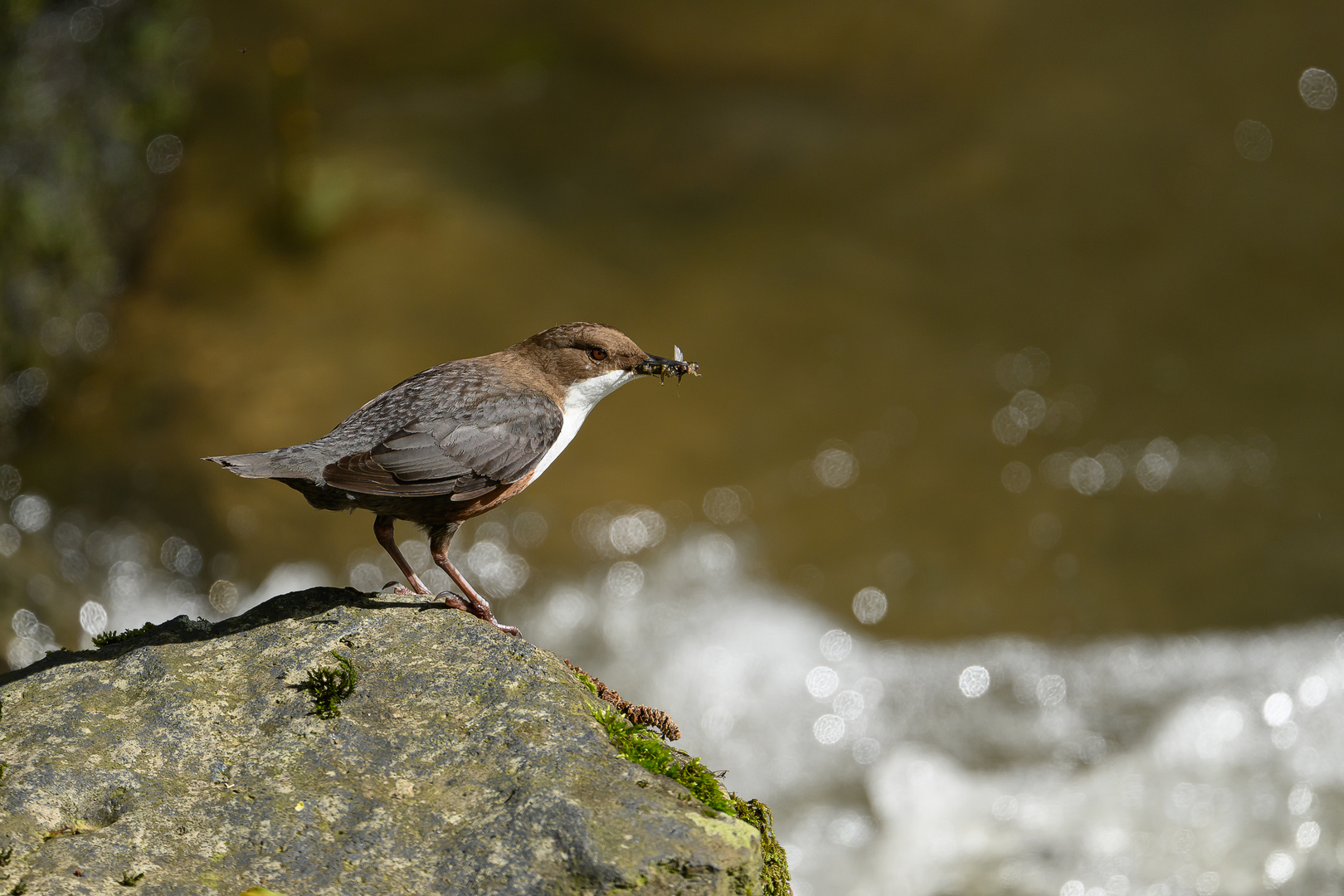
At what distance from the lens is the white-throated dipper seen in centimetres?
407

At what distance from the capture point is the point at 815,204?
11.7 m

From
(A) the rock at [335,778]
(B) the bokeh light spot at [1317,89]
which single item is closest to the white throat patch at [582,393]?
(A) the rock at [335,778]

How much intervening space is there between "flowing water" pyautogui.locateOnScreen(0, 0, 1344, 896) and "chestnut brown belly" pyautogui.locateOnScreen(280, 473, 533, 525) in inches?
152

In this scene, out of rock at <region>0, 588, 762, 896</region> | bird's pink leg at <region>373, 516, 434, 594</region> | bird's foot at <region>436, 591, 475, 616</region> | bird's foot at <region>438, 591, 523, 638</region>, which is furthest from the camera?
bird's pink leg at <region>373, 516, 434, 594</region>

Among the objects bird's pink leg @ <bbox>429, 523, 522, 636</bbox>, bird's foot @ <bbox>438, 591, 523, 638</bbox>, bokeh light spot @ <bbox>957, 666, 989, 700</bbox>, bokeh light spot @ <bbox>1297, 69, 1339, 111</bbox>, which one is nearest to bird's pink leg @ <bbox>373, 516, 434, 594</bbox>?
bird's pink leg @ <bbox>429, 523, 522, 636</bbox>

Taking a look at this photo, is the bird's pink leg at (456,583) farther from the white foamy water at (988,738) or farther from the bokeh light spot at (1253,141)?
the bokeh light spot at (1253,141)

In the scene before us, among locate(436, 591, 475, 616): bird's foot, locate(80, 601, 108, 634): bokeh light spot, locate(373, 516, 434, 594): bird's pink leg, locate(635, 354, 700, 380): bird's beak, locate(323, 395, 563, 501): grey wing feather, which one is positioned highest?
locate(635, 354, 700, 380): bird's beak

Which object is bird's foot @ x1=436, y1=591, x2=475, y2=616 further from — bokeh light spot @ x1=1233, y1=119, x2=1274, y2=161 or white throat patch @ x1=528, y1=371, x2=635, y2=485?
bokeh light spot @ x1=1233, y1=119, x2=1274, y2=161

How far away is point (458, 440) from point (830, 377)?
6351 millimetres

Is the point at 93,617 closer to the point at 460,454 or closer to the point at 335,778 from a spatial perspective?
the point at 460,454

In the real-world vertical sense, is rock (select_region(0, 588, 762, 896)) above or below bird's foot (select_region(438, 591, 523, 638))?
below

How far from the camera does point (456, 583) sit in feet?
14.2

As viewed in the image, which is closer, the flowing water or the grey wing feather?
the grey wing feather

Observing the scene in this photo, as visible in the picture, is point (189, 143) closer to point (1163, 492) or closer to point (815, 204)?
point (815, 204)
